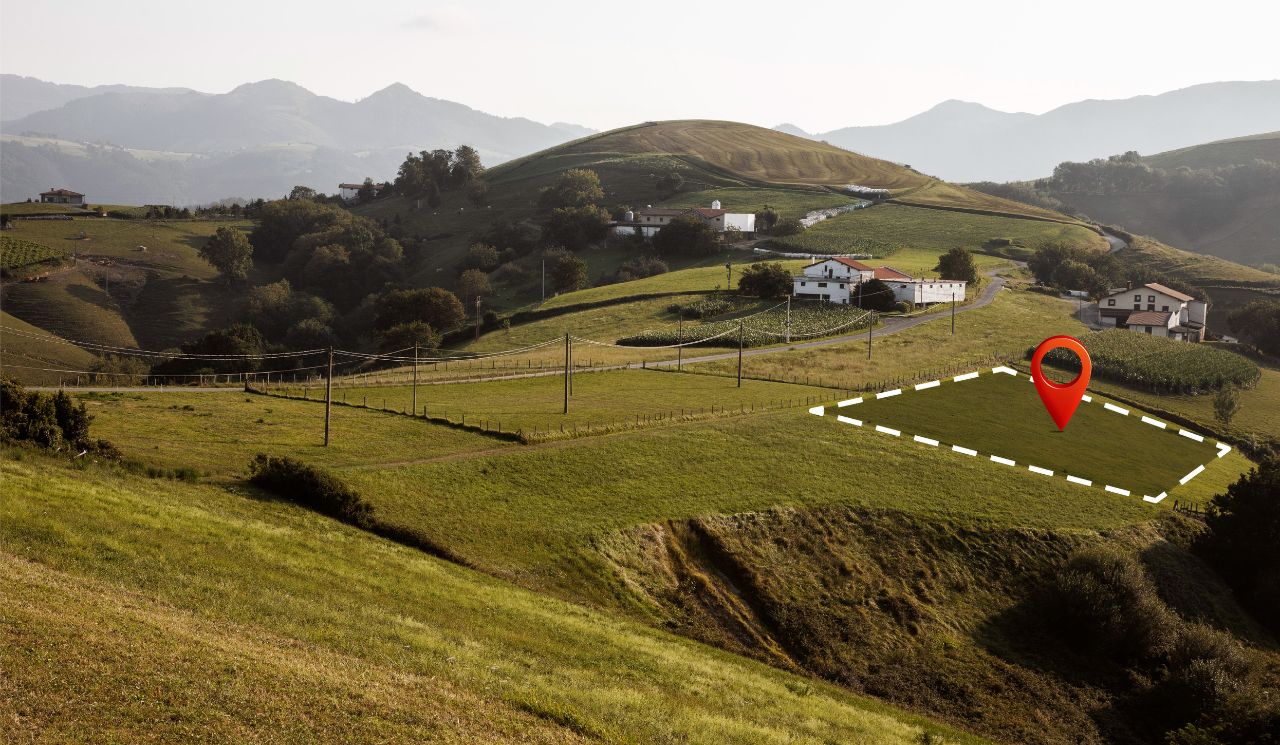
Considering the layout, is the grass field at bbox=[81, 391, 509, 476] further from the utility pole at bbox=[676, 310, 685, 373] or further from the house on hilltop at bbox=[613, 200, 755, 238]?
the house on hilltop at bbox=[613, 200, 755, 238]

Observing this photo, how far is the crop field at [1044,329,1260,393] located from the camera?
8319cm

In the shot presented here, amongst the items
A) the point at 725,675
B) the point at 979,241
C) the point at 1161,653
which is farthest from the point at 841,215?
the point at 725,675

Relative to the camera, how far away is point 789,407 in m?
64.7

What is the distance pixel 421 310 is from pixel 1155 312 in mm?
88365

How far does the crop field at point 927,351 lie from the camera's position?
78.9 m

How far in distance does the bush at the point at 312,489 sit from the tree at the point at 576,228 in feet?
419

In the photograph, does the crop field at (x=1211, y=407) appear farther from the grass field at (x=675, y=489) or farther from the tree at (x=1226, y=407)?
the grass field at (x=675, y=489)

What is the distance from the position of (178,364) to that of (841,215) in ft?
419

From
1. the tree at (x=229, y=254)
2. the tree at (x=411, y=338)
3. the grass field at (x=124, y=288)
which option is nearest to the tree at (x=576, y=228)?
the tree at (x=229, y=254)

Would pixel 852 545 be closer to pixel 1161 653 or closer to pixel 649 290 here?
pixel 1161 653

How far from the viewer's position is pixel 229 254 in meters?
150

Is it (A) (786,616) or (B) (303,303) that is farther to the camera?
(B) (303,303)

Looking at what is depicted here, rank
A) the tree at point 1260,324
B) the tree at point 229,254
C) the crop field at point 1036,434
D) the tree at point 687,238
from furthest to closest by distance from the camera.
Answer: the tree at point 687,238 < the tree at point 229,254 < the tree at point 1260,324 < the crop field at point 1036,434

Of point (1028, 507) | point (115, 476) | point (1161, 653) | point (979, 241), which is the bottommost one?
point (1161, 653)
